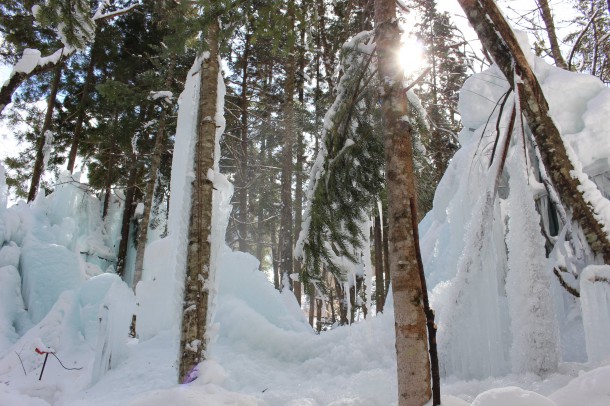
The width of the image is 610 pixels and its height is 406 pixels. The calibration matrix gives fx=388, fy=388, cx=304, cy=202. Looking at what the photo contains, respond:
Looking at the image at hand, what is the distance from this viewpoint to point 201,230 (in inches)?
167

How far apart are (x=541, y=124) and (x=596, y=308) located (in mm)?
1339

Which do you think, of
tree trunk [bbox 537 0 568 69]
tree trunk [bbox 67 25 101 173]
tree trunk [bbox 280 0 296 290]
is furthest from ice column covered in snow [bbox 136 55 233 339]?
tree trunk [bbox 67 25 101 173]

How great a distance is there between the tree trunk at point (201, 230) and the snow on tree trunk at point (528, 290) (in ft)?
9.44

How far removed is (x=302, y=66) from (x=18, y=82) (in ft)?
32.0

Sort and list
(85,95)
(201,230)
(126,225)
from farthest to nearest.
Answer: (126,225) < (85,95) < (201,230)

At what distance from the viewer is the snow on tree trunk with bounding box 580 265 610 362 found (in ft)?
8.24

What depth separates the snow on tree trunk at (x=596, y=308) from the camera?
2512 mm

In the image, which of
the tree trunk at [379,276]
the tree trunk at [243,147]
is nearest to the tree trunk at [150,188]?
the tree trunk at [243,147]

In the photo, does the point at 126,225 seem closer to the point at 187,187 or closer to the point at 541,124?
the point at 187,187

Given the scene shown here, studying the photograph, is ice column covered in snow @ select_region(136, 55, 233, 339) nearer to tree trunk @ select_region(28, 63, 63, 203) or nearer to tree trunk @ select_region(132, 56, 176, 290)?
tree trunk @ select_region(132, 56, 176, 290)

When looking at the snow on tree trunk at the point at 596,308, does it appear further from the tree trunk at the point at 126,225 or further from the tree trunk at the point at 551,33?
the tree trunk at the point at 126,225

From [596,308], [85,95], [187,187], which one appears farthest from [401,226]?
[85,95]

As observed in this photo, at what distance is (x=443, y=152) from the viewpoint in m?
12.2

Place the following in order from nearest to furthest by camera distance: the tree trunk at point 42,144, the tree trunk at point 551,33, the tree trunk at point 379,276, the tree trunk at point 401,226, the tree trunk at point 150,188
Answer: the tree trunk at point 401,226 → the tree trunk at point 551,33 → the tree trunk at point 150,188 → the tree trunk at point 42,144 → the tree trunk at point 379,276
